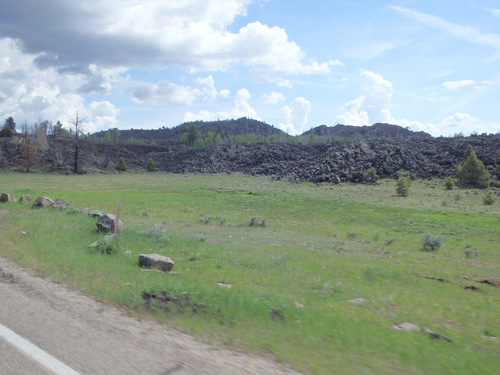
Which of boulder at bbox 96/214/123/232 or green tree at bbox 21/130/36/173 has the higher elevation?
green tree at bbox 21/130/36/173

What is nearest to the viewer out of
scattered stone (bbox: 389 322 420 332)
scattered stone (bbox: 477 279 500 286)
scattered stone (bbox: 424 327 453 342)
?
scattered stone (bbox: 424 327 453 342)

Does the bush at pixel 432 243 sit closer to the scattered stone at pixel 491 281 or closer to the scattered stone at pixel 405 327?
the scattered stone at pixel 491 281

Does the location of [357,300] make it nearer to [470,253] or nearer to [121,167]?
[470,253]

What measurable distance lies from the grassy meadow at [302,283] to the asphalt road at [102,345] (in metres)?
0.34

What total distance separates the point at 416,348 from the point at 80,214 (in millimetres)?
15412

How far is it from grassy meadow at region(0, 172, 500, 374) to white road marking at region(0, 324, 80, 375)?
1.62m

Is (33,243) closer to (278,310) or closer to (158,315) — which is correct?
(158,315)

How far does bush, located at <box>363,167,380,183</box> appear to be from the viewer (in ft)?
158

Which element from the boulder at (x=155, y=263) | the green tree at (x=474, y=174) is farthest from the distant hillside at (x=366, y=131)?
the boulder at (x=155, y=263)

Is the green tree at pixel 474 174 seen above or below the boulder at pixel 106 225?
above

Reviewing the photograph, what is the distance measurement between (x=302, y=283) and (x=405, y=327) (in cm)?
317

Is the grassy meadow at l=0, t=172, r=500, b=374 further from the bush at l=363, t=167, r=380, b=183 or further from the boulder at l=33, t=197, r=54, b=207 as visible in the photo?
the bush at l=363, t=167, r=380, b=183

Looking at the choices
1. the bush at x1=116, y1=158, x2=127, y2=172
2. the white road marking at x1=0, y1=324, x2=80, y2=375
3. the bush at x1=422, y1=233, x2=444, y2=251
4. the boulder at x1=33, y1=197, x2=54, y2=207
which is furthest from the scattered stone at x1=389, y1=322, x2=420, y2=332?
the bush at x1=116, y1=158, x2=127, y2=172

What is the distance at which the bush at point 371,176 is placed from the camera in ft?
158
